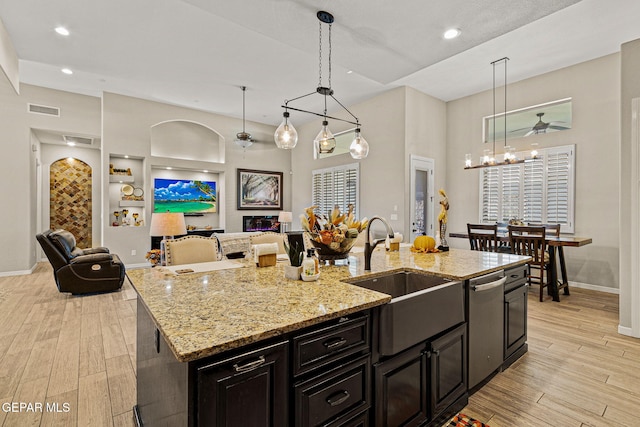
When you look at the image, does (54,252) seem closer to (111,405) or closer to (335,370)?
(111,405)

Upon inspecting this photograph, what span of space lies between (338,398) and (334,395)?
29mm

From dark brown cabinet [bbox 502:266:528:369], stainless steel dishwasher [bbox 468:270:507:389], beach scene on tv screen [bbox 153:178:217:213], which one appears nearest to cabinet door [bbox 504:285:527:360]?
dark brown cabinet [bbox 502:266:528:369]

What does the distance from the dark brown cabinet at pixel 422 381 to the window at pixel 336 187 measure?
4923 mm

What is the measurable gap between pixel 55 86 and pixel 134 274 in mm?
6387

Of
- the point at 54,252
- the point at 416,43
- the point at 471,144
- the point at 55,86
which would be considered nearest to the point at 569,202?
the point at 471,144

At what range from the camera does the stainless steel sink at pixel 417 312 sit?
4.80 ft

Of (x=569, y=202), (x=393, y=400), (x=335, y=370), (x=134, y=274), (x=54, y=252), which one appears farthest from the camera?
(x=569, y=202)

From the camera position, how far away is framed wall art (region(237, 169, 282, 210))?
8109 millimetres

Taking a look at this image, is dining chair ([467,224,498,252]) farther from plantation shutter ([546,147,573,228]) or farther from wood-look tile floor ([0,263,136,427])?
wood-look tile floor ([0,263,136,427])

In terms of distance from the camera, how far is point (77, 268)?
4.47 m

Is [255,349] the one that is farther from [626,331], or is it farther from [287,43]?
[626,331]

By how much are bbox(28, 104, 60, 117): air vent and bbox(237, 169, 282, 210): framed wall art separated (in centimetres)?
386

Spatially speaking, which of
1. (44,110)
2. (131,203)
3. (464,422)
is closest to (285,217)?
(131,203)

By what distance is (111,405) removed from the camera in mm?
2084
